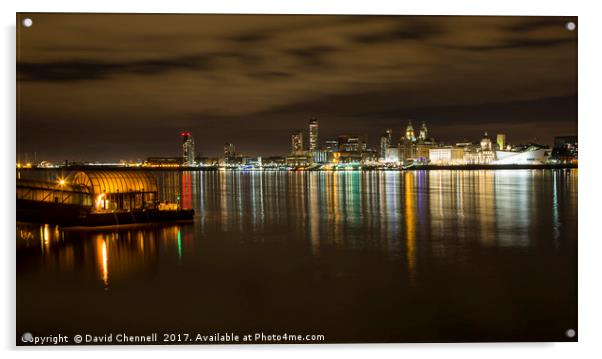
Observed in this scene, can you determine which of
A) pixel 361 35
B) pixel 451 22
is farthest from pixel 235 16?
pixel 451 22

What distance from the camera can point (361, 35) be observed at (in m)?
5.40

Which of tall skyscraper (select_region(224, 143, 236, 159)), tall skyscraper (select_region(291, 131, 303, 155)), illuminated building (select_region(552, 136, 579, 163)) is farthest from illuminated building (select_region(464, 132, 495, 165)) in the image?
tall skyscraper (select_region(224, 143, 236, 159))

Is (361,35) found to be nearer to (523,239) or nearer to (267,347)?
(267,347)

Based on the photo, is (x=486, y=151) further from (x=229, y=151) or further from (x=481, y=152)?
(x=229, y=151)

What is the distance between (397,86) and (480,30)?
1.19 m

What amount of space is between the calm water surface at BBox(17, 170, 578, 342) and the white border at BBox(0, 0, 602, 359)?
12 cm

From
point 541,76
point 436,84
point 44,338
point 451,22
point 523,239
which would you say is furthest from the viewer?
point 523,239

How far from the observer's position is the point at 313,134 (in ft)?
26.0

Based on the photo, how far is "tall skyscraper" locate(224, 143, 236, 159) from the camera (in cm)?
791

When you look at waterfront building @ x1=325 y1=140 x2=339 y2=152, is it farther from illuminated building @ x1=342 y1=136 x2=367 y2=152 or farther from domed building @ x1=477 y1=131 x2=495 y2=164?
domed building @ x1=477 y1=131 x2=495 y2=164
